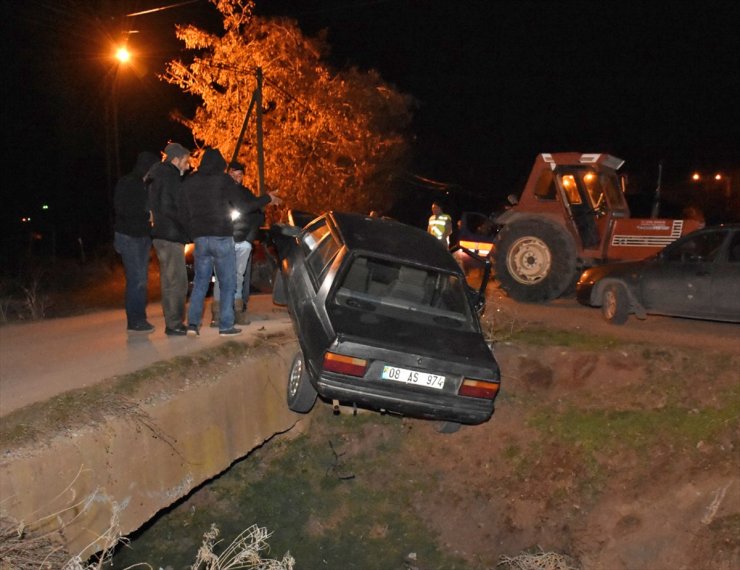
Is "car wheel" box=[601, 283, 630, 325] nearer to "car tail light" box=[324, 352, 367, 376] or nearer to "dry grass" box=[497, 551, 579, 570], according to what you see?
"dry grass" box=[497, 551, 579, 570]

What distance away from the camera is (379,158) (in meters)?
19.8

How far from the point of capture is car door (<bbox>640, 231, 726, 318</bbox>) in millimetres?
8656

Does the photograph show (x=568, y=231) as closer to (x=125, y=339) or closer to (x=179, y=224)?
(x=179, y=224)

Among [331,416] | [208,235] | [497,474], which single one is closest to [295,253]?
[208,235]

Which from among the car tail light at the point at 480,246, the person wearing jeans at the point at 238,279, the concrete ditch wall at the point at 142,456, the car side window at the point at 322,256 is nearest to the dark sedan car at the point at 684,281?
the car side window at the point at 322,256

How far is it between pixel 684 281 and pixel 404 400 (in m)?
5.01

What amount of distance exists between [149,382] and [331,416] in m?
2.83

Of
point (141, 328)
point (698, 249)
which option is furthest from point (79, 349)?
point (698, 249)

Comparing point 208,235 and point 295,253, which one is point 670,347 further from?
point 208,235

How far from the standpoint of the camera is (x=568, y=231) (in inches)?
414

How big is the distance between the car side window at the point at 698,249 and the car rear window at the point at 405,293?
3956mm

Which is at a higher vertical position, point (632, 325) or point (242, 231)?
point (242, 231)

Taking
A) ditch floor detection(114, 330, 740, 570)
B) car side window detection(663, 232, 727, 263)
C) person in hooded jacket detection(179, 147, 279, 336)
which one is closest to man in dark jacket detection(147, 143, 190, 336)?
person in hooded jacket detection(179, 147, 279, 336)

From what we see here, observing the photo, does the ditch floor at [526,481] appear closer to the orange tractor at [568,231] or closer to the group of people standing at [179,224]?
the group of people standing at [179,224]
